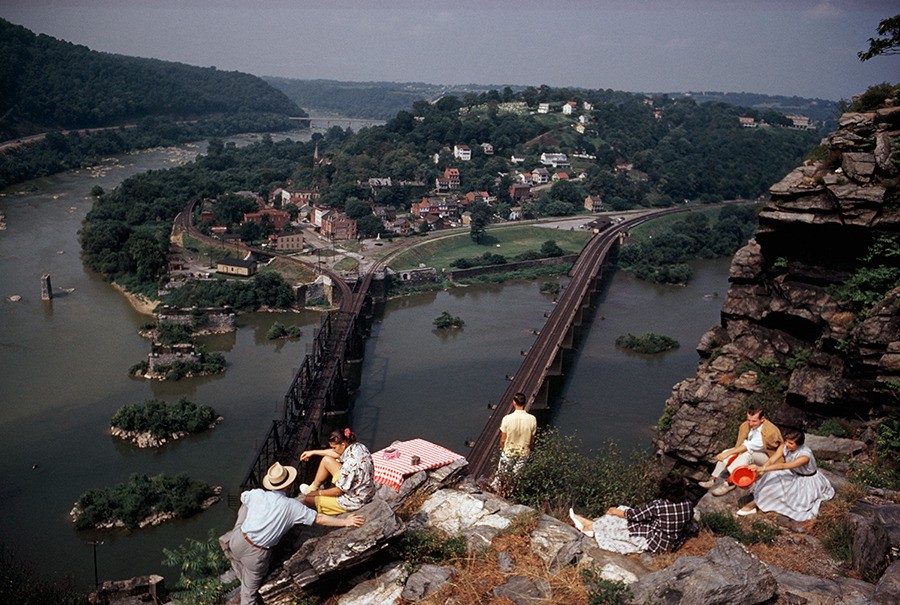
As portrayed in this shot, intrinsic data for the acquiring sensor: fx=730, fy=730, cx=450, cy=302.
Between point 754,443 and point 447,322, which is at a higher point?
point 754,443

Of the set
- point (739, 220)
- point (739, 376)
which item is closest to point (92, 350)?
point (739, 376)

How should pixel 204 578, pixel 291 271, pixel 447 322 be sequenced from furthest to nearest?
pixel 291 271 → pixel 447 322 → pixel 204 578

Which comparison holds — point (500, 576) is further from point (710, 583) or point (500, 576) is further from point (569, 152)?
point (569, 152)

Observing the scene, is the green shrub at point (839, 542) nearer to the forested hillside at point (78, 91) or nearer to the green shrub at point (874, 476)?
the green shrub at point (874, 476)

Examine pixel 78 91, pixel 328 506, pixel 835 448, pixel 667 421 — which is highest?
pixel 78 91

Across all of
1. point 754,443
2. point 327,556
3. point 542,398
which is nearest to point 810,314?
point 754,443
